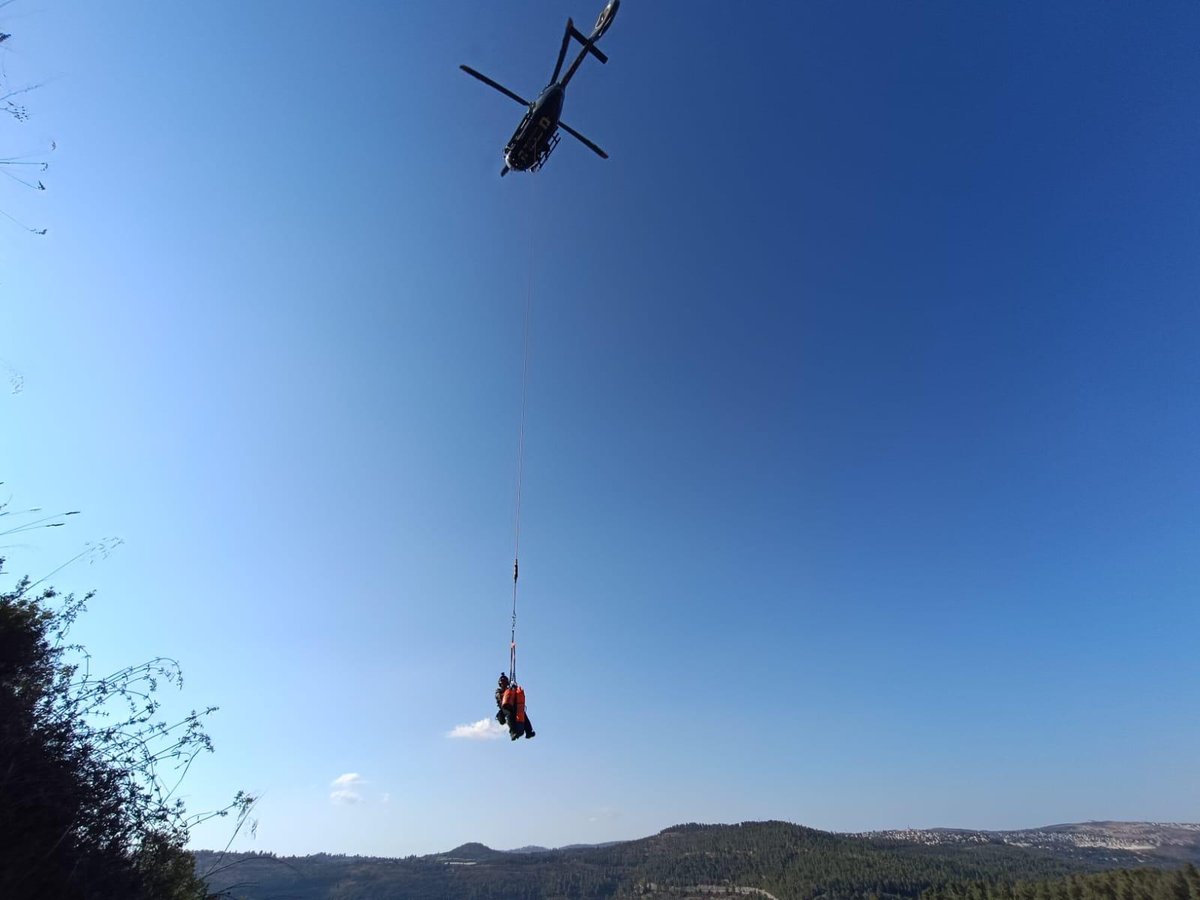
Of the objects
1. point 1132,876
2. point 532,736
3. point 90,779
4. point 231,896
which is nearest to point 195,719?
point 90,779

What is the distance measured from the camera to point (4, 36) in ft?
17.9

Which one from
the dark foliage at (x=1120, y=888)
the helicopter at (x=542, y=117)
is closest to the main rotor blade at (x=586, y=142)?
the helicopter at (x=542, y=117)

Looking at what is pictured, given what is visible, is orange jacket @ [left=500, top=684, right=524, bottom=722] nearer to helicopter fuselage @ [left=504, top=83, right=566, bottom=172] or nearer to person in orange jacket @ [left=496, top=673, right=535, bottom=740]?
person in orange jacket @ [left=496, top=673, right=535, bottom=740]

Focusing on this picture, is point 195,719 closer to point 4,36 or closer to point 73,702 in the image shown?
point 73,702

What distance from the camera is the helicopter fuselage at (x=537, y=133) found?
2073 cm

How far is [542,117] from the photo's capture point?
68.0 ft

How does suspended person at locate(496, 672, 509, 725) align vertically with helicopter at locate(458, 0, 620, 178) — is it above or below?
below

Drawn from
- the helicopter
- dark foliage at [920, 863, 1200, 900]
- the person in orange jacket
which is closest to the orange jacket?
the person in orange jacket

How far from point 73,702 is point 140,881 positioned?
4.54 metres

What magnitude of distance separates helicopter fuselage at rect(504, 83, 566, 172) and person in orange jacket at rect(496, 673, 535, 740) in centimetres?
1967

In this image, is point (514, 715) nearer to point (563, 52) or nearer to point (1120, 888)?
point (563, 52)

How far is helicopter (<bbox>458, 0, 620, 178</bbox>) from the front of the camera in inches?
792

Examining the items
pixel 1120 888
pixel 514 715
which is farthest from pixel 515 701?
pixel 1120 888

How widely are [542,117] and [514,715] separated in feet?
70.9
